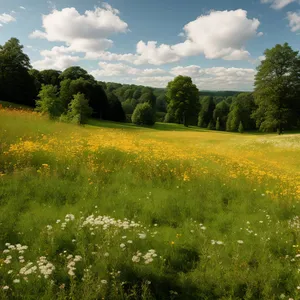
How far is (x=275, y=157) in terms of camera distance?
62.0 feet

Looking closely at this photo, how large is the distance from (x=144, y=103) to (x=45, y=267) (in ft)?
169

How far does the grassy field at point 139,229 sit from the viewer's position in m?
4.01

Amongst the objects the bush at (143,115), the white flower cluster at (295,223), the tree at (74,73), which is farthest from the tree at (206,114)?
the white flower cluster at (295,223)

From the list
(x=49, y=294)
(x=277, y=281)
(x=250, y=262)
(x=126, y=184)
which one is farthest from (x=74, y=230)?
(x=277, y=281)

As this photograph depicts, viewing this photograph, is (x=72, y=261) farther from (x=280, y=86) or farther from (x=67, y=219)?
(x=280, y=86)

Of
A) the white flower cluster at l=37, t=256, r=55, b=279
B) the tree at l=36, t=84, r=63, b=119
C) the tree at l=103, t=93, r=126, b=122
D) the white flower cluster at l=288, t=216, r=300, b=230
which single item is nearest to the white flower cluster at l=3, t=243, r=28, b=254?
the white flower cluster at l=37, t=256, r=55, b=279

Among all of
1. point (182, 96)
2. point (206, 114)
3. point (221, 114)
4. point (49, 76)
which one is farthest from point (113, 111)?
point (221, 114)

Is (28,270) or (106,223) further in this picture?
(106,223)

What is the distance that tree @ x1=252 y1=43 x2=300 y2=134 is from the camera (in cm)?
3300

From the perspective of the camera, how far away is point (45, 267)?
3.92m

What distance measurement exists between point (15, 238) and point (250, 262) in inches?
188

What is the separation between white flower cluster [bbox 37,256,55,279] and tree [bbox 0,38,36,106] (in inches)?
1878

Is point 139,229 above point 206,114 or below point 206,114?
below

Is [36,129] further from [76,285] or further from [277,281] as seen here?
[277,281]
